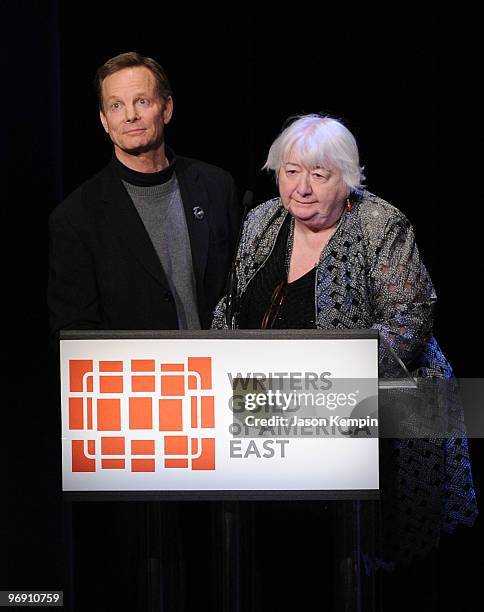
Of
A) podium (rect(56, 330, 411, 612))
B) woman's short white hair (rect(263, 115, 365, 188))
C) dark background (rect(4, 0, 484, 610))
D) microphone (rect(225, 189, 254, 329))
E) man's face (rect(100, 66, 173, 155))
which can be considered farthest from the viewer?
dark background (rect(4, 0, 484, 610))

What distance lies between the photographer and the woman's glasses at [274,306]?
3213 mm

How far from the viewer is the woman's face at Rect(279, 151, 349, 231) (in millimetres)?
3188

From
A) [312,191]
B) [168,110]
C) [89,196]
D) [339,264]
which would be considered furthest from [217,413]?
[168,110]

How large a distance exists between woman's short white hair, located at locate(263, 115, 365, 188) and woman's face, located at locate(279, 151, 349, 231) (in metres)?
0.02

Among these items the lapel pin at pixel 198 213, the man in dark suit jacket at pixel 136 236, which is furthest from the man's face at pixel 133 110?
the lapel pin at pixel 198 213

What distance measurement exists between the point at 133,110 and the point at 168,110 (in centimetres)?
14

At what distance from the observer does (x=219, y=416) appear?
9.09 feet

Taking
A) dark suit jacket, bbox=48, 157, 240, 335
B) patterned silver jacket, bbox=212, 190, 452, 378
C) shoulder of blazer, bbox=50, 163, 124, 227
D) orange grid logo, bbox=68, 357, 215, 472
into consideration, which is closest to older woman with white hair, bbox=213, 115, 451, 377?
patterned silver jacket, bbox=212, 190, 452, 378

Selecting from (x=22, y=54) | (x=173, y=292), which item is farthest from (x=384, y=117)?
(x=22, y=54)

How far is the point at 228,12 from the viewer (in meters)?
3.71

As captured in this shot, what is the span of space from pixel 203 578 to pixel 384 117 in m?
1.54

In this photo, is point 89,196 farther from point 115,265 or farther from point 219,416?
point 219,416

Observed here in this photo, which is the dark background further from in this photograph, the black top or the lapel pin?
the black top

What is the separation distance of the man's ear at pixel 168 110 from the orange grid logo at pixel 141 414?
1044 mm
